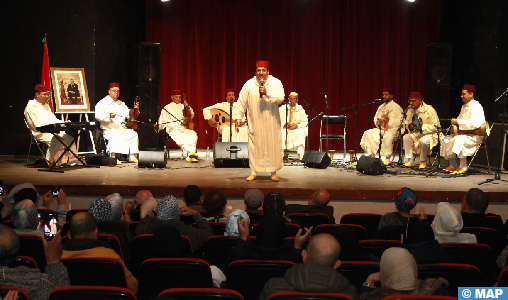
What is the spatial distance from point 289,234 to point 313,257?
3.82 feet

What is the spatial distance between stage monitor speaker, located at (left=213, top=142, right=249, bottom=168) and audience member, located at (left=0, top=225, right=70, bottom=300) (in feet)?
18.9

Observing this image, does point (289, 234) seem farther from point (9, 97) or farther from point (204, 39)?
point (204, 39)

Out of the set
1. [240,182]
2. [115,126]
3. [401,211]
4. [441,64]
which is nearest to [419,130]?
[441,64]

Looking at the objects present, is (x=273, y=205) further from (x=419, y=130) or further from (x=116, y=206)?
(x=419, y=130)

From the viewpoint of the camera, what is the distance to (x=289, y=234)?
3451 millimetres

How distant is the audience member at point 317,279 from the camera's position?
2094 millimetres

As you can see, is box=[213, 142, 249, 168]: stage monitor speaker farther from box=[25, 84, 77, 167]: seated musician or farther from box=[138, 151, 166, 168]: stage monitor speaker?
box=[25, 84, 77, 167]: seated musician

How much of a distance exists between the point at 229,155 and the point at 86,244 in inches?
215

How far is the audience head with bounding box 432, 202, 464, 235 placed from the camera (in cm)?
327

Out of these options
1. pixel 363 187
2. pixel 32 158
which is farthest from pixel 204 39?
pixel 363 187

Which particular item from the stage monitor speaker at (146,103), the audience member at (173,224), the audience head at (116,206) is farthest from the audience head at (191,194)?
the stage monitor speaker at (146,103)

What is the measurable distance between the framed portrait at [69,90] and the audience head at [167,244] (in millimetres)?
6528

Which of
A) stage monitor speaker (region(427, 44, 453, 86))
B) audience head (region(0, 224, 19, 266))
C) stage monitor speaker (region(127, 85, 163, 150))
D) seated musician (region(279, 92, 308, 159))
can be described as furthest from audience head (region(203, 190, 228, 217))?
stage monitor speaker (region(427, 44, 453, 86))

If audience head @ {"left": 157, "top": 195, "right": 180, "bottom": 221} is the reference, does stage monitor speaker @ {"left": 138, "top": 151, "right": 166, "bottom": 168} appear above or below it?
above
